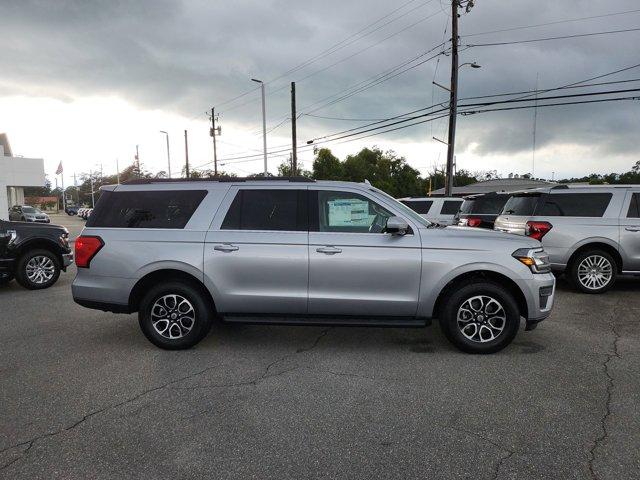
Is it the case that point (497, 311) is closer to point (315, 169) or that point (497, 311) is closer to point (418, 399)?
point (418, 399)

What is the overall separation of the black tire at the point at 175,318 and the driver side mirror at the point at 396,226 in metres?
2.10

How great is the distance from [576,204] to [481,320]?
4.67m

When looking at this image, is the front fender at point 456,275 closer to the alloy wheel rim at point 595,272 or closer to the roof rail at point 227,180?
the roof rail at point 227,180

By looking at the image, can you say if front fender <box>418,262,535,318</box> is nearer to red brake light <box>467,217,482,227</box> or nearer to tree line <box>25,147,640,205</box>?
red brake light <box>467,217,482,227</box>

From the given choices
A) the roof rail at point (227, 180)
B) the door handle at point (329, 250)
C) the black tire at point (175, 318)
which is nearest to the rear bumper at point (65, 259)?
the roof rail at point (227, 180)

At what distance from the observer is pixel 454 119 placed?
853 inches

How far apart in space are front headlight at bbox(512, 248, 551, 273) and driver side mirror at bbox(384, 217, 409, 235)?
3.85 ft

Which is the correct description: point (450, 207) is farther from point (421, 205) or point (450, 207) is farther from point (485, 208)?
point (485, 208)

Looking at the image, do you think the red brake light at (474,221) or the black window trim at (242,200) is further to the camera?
the red brake light at (474,221)

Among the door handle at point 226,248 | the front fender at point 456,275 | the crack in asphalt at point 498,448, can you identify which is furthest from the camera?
the door handle at point 226,248

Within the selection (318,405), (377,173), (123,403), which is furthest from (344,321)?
(377,173)

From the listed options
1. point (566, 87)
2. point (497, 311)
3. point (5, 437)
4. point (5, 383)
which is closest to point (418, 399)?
point (497, 311)

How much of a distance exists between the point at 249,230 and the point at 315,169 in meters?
59.5

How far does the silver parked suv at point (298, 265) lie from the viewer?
474 cm
